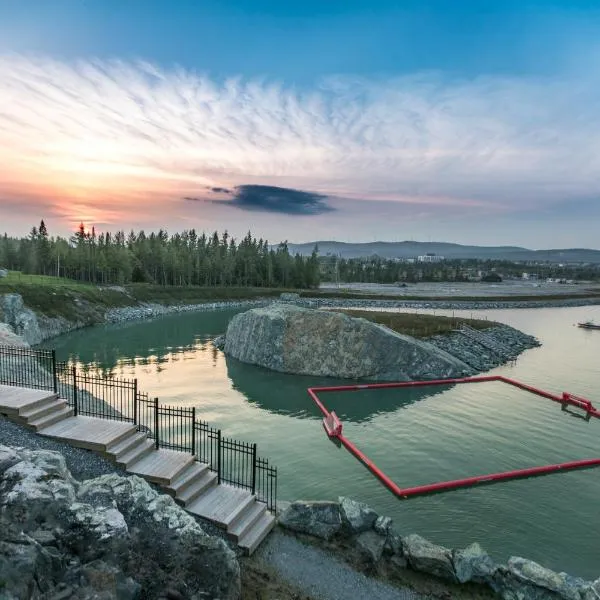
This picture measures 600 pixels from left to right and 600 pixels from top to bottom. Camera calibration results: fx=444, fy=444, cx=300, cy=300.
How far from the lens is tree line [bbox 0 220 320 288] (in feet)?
393

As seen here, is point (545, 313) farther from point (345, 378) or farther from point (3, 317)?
point (3, 317)

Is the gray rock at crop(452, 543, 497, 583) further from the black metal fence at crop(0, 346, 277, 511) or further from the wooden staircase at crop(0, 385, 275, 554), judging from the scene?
the black metal fence at crop(0, 346, 277, 511)

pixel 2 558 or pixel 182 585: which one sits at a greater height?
pixel 2 558

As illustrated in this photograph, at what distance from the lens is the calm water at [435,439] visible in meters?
16.8

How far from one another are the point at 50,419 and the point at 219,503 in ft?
23.2

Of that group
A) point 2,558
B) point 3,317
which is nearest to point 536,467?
point 2,558

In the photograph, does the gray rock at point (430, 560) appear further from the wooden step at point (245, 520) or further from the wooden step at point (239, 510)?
the wooden step at point (239, 510)

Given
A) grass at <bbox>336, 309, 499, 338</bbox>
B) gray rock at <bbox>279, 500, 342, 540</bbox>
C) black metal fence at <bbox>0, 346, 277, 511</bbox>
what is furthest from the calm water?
grass at <bbox>336, 309, 499, 338</bbox>

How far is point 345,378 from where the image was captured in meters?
39.9

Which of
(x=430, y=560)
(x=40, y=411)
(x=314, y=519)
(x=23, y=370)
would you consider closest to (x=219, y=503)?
(x=314, y=519)

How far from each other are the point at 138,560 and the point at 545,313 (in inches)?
4713

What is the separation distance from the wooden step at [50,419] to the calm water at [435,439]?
9075 mm

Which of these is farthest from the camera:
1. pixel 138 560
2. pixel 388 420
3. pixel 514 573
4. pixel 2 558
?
pixel 388 420

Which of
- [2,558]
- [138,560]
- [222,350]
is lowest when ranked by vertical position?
[222,350]
